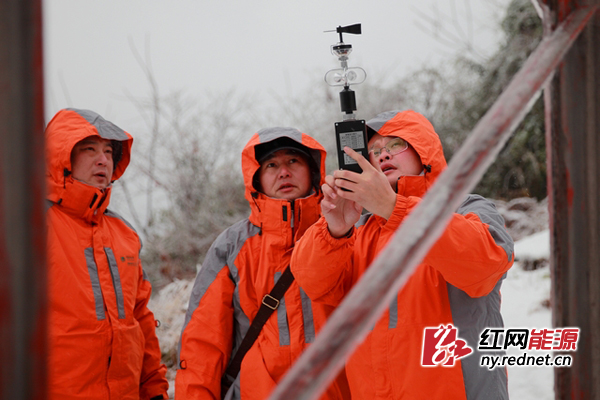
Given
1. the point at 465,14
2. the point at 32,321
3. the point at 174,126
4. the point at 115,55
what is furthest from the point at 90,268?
the point at 465,14

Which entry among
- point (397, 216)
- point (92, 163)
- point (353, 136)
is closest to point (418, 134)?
point (353, 136)

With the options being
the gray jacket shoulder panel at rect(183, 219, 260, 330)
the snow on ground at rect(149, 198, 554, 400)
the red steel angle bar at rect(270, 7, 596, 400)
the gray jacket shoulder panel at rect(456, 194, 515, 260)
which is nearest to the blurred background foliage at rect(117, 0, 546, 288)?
the snow on ground at rect(149, 198, 554, 400)

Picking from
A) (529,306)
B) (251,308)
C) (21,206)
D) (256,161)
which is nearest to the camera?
(21,206)

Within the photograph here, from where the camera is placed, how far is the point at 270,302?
2.03 metres

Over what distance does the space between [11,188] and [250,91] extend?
26.8 ft

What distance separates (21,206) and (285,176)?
72.1 inches

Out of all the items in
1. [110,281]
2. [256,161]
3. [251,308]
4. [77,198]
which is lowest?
[251,308]

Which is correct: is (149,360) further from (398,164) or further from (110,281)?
(398,164)

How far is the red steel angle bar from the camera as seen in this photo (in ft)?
1.81

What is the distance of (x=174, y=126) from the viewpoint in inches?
317

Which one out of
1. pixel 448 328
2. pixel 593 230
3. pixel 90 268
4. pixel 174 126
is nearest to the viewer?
pixel 593 230

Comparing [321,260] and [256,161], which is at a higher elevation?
[256,161]

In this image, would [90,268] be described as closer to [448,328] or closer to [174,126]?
[448,328]

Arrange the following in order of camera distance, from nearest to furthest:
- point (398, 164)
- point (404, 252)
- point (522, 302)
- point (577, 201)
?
point (404, 252)
point (577, 201)
point (398, 164)
point (522, 302)
